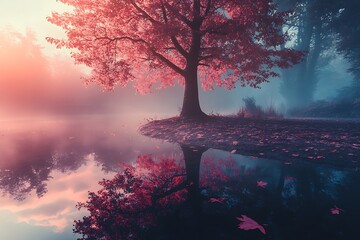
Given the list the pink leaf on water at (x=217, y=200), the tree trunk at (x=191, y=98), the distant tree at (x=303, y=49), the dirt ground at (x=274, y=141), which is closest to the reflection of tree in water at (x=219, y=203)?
the pink leaf on water at (x=217, y=200)

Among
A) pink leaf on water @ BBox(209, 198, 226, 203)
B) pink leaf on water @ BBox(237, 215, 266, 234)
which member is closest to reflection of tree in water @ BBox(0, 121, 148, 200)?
pink leaf on water @ BBox(209, 198, 226, 203)

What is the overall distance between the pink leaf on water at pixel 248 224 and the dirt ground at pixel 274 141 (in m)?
3.60

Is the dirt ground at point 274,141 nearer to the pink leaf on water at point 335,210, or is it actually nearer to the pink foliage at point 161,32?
the pink leaf on water at point 335,210

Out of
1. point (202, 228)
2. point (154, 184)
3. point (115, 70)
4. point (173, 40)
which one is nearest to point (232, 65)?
point (173, 40)

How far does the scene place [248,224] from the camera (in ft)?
10.5

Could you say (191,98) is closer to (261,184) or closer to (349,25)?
(261,184)

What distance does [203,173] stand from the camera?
5488 mm

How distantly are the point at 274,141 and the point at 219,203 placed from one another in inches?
189

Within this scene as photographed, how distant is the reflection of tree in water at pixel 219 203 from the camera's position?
3.07m

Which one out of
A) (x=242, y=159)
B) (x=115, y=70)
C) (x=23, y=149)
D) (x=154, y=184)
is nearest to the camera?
(x=154, y=184)

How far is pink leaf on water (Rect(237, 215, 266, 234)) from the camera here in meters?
3.10

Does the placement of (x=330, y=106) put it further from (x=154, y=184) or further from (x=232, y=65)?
(x=154, y=184)

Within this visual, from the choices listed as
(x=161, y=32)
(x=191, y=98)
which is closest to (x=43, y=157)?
(x=161, y=32)

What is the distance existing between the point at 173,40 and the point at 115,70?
350 centimetres
